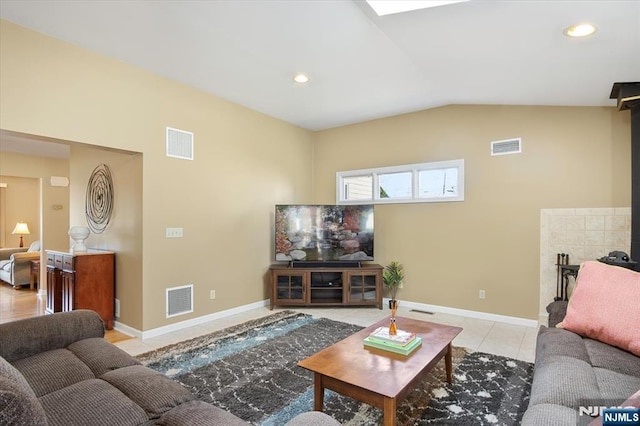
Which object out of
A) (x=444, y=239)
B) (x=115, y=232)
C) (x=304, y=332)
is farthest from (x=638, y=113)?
(x=115, y=232)

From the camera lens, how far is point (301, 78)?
362cm

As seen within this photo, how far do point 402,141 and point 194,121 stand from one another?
2944 mm

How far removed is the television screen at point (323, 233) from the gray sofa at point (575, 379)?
116 inches

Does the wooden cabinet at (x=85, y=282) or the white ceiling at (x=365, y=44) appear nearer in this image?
the white ceiling at (x=365, y=44)

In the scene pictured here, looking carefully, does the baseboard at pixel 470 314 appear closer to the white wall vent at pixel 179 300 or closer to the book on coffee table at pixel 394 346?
the book on coffee table at pixel 394 346

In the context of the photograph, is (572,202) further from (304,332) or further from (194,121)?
A: (194,121)

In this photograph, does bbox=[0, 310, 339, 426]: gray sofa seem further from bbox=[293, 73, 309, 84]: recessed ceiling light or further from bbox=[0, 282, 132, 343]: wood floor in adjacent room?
bbox=[293, 73, 309, 84]: recessed ceiling light

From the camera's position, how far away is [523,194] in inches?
159

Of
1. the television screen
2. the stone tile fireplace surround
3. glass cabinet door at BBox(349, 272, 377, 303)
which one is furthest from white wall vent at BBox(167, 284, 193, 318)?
the stone tile fireplace surround

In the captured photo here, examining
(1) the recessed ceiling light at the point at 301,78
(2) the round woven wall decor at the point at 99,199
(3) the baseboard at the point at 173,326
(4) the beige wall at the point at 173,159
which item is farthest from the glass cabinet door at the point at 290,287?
(1) the recessed ceiling light at the point at 301,78

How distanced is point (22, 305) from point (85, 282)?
99.5 inches

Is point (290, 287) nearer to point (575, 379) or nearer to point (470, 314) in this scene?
point (470, 314)

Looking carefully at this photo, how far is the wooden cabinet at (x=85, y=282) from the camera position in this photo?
12.0 ft

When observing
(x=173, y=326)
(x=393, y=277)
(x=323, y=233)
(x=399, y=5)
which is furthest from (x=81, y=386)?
(x=393, y=277)
